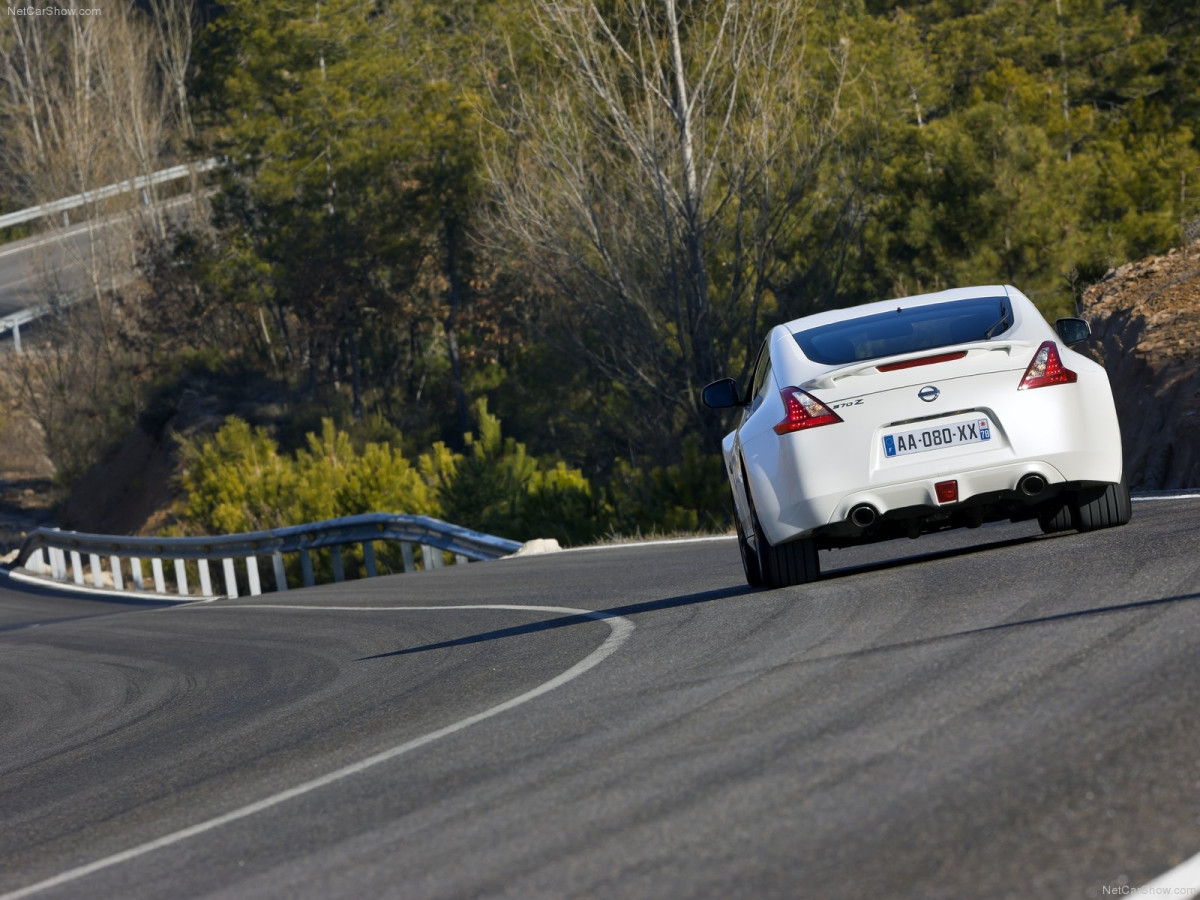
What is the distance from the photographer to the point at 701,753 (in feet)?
17.6

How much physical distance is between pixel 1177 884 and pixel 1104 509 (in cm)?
601

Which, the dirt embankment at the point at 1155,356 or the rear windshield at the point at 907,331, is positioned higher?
the rear windshield at the point at 907,331

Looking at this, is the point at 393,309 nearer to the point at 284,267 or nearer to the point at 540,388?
the point at 284,267

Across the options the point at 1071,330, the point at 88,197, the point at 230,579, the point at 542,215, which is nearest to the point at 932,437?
the point at 1071,330

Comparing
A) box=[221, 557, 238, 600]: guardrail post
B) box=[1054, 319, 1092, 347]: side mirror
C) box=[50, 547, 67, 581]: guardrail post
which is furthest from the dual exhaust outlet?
box=[50, 547, 67, 581]: guardrail post

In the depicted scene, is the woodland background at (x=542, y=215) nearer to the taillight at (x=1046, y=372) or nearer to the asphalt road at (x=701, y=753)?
the asphalt road at (x=701, y=753)

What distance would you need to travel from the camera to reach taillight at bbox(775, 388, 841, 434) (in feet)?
27.7

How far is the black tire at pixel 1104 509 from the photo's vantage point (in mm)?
9281

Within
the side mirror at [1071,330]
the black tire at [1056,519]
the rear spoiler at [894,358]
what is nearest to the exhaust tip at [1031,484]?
the rear spoiler at [894,358]

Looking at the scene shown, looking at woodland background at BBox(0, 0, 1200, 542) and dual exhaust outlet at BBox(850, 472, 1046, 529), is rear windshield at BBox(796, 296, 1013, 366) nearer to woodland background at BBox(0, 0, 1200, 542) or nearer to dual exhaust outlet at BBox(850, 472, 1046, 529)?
dual exhaust outlet at BBox(850, 472, 1046, 529)

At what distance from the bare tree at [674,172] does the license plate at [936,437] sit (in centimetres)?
2067

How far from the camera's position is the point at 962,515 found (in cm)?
859

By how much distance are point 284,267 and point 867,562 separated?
38.8 meters

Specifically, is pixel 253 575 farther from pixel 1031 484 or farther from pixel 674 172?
pixel 1031 484
